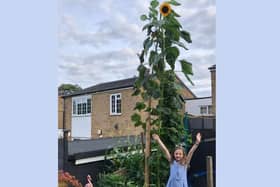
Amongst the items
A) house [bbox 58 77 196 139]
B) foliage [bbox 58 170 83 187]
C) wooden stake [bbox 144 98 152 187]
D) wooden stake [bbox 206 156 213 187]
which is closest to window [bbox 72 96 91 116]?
house [bbox 58 77 196 139]

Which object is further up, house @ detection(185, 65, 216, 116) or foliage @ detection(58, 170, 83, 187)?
house @ detection(185, 65, 216, 116)

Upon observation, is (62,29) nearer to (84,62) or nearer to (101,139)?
(84,62)

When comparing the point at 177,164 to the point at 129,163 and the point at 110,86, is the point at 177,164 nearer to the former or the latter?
the point at 129,163

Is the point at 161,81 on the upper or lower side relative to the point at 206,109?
upper

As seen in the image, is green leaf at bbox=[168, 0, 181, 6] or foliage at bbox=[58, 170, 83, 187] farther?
foliage at bbox=[58, 170, 83, 187]

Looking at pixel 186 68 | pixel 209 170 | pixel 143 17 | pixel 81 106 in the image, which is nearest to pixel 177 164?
pixel 209 170

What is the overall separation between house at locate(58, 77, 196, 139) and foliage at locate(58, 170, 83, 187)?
272 millimetres

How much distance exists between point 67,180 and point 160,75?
1.03 m

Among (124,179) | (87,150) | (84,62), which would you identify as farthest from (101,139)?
(84,62)

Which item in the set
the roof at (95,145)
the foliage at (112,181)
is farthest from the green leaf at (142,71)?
the foliage at (112,181)

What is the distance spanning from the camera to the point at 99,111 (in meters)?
2.90

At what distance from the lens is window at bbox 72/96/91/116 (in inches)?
115

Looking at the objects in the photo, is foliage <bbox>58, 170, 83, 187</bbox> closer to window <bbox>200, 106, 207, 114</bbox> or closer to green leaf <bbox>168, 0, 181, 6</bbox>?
window <bbox>200, 106, 207, 114</bbox>

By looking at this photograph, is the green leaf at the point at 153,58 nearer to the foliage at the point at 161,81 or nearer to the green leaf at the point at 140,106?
the foliage at the point at 161,81
